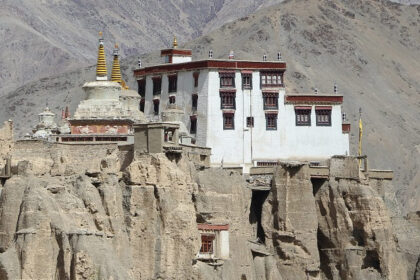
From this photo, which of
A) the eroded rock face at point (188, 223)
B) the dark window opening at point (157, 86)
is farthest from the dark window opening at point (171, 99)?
the eroded rock face at point (188, 223)

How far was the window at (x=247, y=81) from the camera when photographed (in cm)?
10812

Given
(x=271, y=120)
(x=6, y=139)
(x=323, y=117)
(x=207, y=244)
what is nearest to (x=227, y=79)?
(x=271, y=120)

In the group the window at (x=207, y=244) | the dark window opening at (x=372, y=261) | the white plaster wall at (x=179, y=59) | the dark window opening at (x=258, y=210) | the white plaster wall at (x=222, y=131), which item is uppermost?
the white plaster wall at (x=179, y=59)

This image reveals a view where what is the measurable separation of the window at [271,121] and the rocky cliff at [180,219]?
4625mm

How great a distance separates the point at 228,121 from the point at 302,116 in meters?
5.24

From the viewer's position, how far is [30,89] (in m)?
186

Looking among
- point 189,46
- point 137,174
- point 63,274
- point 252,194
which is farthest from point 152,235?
point 189,46

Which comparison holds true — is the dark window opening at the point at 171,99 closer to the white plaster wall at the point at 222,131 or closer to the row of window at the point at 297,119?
the white plaster wall at the point at 222,131

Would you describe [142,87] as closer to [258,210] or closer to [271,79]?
[271,79]

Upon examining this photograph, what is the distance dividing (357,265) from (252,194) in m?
7.71

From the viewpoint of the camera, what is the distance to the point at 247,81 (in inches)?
4264

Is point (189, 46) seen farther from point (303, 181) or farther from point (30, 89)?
point (303, 181)

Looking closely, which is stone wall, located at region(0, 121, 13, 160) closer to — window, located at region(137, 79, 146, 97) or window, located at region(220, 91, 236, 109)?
window, located at region(220, 91, 236, 109)

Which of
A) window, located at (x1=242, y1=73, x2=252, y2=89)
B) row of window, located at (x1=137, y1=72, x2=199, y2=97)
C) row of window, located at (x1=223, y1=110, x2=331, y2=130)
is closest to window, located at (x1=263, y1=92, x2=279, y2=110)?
row of window, located at (x1=223, y1=110, x2=331, y2=130)
